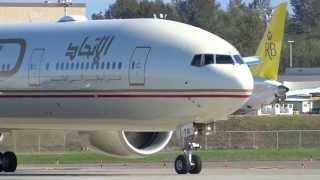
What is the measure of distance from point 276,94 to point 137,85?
122 feet

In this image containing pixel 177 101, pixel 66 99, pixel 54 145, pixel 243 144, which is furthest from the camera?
pixel 243 144

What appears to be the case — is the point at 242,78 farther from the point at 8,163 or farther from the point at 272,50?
the point at 272,50

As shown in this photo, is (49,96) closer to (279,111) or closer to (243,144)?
(243,144)

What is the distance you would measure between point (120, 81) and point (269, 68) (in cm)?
3965

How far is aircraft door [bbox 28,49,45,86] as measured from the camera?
3256 cm

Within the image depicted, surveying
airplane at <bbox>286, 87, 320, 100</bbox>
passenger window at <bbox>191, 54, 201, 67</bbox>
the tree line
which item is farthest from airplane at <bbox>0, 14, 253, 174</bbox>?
the tree line

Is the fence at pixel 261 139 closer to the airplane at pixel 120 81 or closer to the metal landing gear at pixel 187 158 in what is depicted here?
the airplane at pixel 120 81

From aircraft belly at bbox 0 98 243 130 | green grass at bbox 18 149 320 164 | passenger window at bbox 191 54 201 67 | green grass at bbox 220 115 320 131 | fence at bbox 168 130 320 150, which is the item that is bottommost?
green grass at bbox 220 115 320 131

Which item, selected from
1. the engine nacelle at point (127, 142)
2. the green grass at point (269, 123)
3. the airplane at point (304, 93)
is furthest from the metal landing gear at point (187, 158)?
the airplane at point (304, 93)

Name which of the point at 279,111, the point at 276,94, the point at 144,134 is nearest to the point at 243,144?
the point at 276,94

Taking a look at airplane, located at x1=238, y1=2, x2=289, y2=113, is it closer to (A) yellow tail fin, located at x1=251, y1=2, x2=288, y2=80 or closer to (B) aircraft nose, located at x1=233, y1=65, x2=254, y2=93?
(A) yellow tail fin, located at x1=251, y1=2, x2=288, y2=80

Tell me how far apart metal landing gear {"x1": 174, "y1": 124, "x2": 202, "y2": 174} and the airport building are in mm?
58024

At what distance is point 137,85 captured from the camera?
1202 inches

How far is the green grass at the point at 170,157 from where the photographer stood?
46.4 m
